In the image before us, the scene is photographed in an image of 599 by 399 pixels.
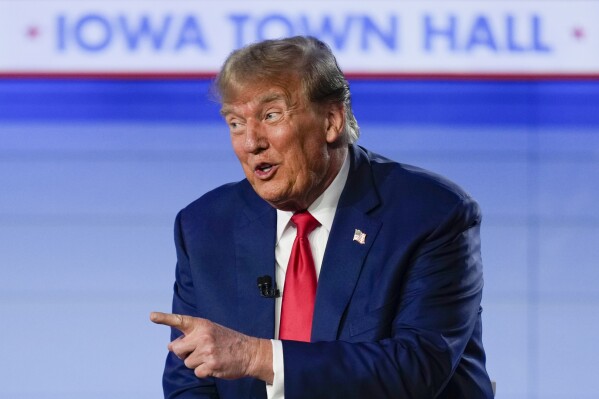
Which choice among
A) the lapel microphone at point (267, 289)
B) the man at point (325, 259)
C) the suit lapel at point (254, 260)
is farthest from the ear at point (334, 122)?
the lapel microphone at point (267, 289)

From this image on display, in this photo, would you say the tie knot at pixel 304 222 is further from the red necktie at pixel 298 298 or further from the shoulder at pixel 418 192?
the shoulder at pixel 418 192

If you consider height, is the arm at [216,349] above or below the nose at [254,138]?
below

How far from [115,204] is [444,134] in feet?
4.09

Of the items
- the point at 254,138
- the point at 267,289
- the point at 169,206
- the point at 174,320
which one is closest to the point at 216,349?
the point at 174,320

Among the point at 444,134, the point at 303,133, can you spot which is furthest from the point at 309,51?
the point at 444,134

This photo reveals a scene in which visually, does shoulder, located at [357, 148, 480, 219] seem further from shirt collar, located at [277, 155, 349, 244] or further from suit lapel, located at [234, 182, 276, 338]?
suit lapel, located at [234, 182, 276, 338]

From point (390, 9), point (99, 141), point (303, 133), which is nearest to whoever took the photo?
point (303, 133)

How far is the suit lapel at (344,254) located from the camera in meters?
2.29

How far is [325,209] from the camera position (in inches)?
96.3

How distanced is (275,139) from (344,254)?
11.4 inches

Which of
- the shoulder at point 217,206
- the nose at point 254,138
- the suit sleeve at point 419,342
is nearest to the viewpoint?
the suit sleeve at point 419,342

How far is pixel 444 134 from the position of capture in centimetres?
405

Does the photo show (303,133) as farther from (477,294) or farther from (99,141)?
(99,141)

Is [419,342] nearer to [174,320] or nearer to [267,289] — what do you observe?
[267,289]
